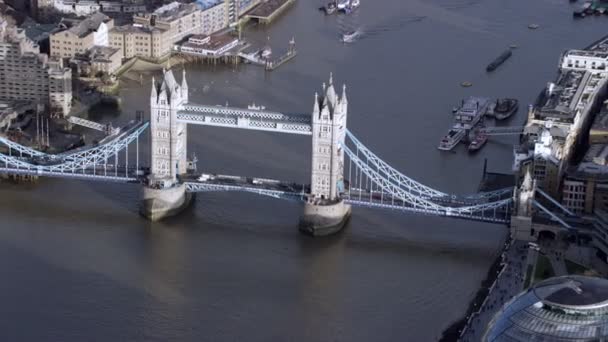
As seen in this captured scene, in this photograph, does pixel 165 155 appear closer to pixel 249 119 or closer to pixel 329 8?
pixel 249 119

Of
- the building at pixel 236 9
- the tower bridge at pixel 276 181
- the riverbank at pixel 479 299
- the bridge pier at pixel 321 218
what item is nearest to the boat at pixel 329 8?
the building at pixel 236 9

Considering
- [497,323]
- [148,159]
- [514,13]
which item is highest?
[514,13]

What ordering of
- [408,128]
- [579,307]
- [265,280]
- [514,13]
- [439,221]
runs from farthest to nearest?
[514,13]
[408,128]
[439,221]
[265,280]
[579,307]

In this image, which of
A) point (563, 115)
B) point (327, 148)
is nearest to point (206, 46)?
point (563, 115)

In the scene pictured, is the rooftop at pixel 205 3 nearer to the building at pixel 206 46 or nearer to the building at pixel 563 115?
the building at pixel 206 46

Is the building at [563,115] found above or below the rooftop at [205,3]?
below

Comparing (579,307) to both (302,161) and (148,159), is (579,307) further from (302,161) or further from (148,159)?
(148,159)

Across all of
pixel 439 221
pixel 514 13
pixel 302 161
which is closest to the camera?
pixel 439 221

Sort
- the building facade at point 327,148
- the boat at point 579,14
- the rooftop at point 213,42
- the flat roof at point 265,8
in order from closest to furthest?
A: the building facade at point 327,148
the rooftop at point 213,42
the flat roof at point 265,8
the boat at point 579,14

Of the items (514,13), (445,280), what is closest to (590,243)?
(445,280)
